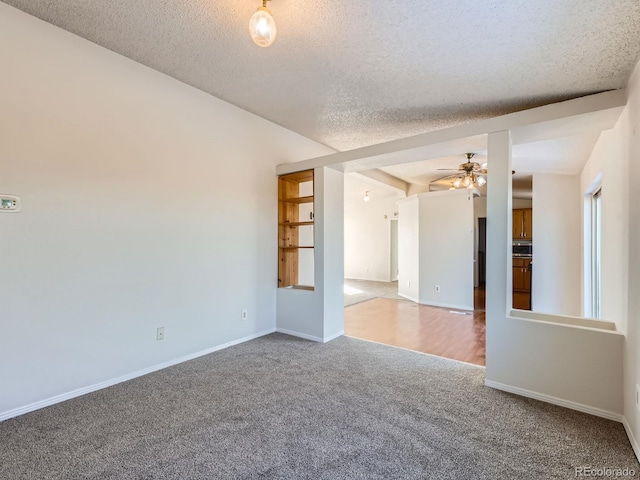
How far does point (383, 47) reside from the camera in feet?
7.39

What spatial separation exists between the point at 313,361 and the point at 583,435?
6.91ft

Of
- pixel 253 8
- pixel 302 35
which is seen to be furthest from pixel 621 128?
pixel 253 8

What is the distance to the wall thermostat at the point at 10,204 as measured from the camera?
6.77 ft

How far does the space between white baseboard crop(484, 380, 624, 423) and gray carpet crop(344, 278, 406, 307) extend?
3.59 m

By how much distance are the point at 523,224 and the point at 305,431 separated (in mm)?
8212

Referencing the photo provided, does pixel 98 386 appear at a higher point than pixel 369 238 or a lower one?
lower

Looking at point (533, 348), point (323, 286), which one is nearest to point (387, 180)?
point (323, 286)

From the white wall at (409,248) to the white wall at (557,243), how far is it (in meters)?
2.03

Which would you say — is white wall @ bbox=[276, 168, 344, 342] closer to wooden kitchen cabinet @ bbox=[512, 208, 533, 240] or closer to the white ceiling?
the white ceiling

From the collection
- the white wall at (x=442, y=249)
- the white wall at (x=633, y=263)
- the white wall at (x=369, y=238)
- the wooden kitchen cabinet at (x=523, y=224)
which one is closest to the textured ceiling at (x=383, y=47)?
the white wall at (x=633, y=263)

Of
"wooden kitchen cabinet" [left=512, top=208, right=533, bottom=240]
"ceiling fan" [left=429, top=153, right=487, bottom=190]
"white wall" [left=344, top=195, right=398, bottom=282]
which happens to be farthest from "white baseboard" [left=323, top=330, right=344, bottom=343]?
"wooden kitchen cabinet" [left=512, top=208, right=533, bottom=240]

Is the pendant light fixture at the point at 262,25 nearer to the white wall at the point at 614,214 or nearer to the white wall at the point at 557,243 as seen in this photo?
the white wall at the point at 614,214

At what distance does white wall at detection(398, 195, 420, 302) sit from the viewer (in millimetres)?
6383

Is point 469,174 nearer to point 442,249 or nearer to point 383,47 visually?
point 442,249
